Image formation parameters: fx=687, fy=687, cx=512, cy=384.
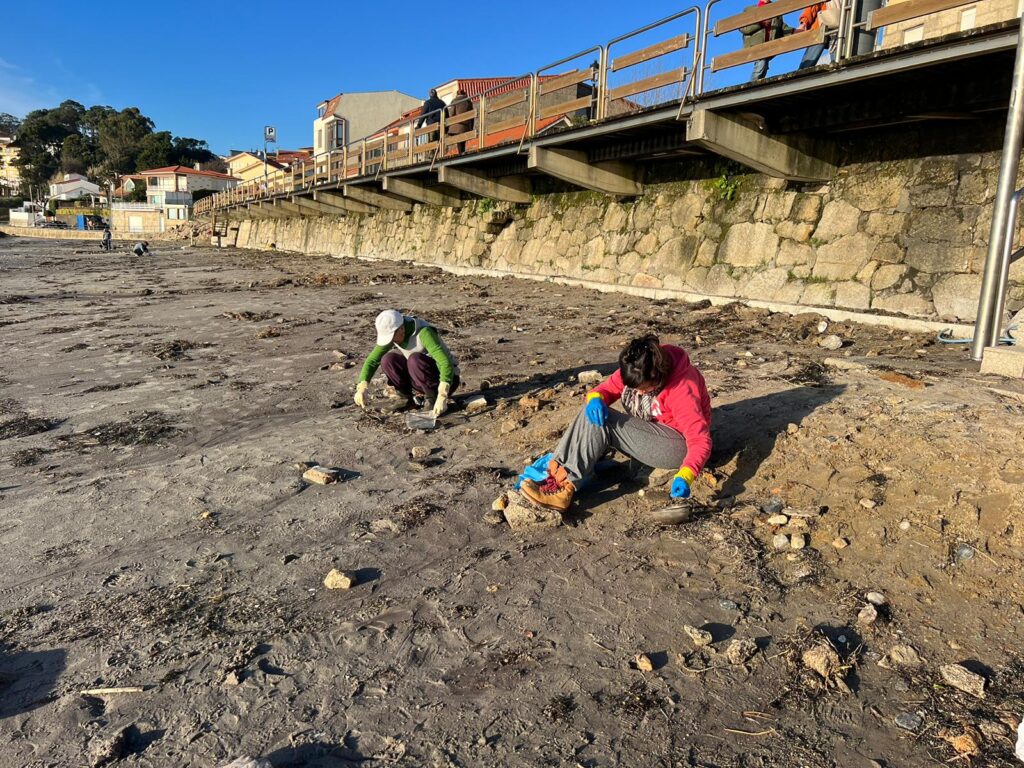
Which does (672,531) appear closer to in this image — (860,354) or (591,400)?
(591,400)

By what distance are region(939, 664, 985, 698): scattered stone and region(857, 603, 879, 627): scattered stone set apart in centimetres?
32

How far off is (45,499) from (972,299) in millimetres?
8441

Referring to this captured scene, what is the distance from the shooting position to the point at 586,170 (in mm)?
11977

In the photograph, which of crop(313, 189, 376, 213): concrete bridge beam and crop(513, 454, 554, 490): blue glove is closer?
crop(513, 454, 554, 490): blue glove

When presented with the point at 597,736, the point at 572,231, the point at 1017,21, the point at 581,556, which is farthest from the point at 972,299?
the point at 572,231

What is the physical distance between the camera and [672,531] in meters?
3.67

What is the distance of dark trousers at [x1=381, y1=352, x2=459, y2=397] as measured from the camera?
5852mm

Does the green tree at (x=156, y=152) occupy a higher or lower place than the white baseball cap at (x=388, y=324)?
higher

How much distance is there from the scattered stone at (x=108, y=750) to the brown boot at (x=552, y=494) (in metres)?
2.14

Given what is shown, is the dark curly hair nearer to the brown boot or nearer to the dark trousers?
the brown boot

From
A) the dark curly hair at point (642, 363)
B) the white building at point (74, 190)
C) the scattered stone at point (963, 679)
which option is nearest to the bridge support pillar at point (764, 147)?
the dark curly hair at point (642, 363)

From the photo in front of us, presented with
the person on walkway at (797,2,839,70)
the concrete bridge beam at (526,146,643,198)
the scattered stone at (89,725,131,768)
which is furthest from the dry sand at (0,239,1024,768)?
the concrete bridge beam at (526,146,643,198)

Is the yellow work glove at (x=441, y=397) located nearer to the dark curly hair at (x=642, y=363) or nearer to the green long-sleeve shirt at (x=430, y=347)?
the green long-sleeve shirt at (x=430, y=347)

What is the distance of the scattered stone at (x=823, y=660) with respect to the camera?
255 centimetres
